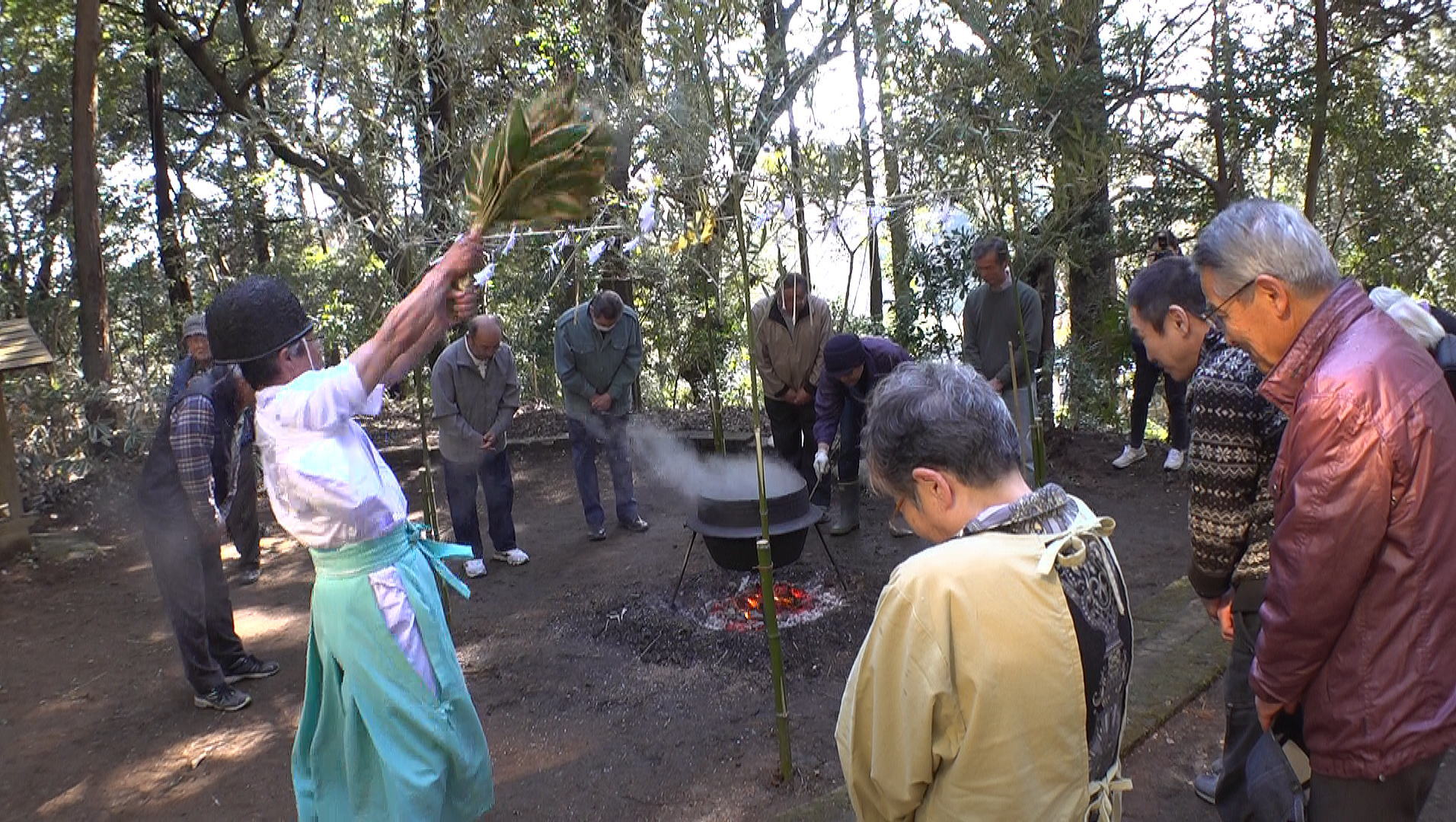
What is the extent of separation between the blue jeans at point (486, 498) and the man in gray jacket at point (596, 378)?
2.07 ft

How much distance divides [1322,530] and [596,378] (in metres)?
5.73

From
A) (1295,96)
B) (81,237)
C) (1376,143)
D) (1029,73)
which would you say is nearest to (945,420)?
(1029,73)

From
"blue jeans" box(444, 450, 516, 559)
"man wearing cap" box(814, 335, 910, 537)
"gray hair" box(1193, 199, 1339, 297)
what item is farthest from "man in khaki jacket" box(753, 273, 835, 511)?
"gray hair" box(1193, 199, 1339, 297)

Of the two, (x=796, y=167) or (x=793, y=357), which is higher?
(x=796, y=167)

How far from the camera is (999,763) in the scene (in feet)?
4.70

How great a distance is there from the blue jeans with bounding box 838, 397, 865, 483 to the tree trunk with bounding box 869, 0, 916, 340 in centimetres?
133

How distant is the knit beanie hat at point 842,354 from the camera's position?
5.78 m

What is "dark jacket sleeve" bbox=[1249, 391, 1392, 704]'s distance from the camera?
1.68 m

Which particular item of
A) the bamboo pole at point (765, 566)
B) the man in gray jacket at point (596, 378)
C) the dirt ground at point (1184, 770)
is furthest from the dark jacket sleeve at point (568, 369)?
the dirt ground at point (1184, 770)

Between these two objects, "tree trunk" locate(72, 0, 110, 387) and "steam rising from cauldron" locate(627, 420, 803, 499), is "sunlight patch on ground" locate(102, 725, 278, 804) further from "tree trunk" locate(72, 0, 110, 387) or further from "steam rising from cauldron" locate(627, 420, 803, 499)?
"tree trunk" locate(72, 0, 110, 387)

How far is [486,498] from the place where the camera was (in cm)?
663

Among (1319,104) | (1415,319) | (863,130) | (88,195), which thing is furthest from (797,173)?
(88,195)

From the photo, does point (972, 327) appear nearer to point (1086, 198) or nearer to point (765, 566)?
point (1086, 198)

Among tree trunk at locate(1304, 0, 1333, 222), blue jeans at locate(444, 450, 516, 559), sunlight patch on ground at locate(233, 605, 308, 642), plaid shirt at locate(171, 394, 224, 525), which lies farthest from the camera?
tree trunk at locate(1304, 0, 1333, 222)
